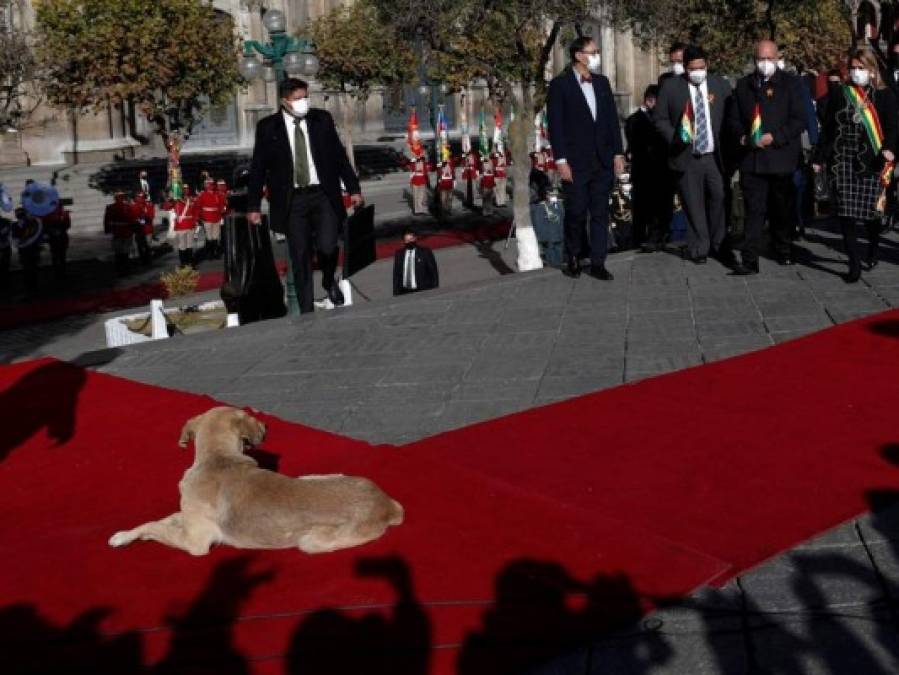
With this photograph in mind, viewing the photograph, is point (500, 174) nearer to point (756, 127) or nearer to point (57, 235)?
point (57, 235)

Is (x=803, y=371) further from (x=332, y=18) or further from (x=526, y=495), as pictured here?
(x=332, y=18)

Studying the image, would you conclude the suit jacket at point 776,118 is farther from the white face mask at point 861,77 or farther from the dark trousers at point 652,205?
the dark trousers at point 652,205

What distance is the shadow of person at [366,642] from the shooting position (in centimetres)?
425

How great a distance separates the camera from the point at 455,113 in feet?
193

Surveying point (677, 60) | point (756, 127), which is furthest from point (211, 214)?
point (756, 127)

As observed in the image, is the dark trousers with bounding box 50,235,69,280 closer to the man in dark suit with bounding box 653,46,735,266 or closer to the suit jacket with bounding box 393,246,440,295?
the suit jacket with bounding box 393,246,440,295

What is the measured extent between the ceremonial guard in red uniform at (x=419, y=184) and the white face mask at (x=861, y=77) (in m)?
26.5

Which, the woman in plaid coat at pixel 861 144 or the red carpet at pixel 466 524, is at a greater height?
the woman in plaid coat at pixel 861 144

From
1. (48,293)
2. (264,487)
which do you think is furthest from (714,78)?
(48,293)

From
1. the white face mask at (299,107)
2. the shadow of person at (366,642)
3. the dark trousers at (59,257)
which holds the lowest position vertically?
the dark trousers at (59,257)

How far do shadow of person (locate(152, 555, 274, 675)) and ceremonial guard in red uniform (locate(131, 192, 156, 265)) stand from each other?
24.2 metres

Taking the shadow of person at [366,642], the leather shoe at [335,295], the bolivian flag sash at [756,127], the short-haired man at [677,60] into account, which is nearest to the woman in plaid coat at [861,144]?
the bolivian flag sash at [756,127]

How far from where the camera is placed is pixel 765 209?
1109cm

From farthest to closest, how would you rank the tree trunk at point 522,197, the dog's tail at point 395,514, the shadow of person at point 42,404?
1. the tree trunk at point 522,197
2. the shadow of person at point 42,404
3. the dog's tail at point 395,514
